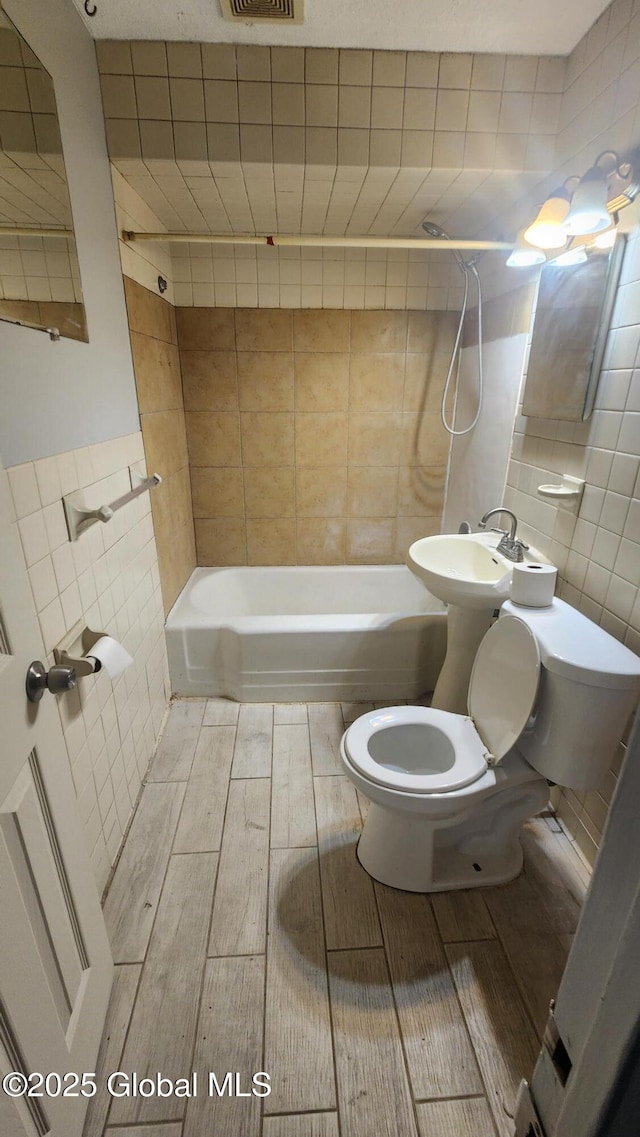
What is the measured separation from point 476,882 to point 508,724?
1.75 ft

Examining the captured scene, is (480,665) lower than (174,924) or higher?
higher

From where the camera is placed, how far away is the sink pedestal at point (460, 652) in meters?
1.77

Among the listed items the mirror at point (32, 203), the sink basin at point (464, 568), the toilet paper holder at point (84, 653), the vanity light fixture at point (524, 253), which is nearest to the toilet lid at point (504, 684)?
the sink basin at point (464, 568)

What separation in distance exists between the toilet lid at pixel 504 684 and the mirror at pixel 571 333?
2.32ft

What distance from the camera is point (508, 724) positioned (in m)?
1.29

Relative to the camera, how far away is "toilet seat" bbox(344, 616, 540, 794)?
1.24 meters

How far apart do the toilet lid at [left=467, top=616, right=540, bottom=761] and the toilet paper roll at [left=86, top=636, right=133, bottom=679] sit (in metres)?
1.02

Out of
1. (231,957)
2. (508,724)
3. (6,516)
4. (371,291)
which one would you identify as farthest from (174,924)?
(371,291)

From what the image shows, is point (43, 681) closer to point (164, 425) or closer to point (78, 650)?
point (78, 650)

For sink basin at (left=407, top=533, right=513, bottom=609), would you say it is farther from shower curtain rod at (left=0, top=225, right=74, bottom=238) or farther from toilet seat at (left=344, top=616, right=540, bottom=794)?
shower curtain rod at (left=0, top=225, right=74, bottom=238)

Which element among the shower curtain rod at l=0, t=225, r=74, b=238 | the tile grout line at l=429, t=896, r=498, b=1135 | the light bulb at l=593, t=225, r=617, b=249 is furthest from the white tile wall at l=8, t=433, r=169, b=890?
the light bulb at l=593, t=225, r=617, b=249

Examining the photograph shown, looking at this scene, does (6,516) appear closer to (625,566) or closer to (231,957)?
(231,957)

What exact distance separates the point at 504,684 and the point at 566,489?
0.66m

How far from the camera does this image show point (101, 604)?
1445mm
